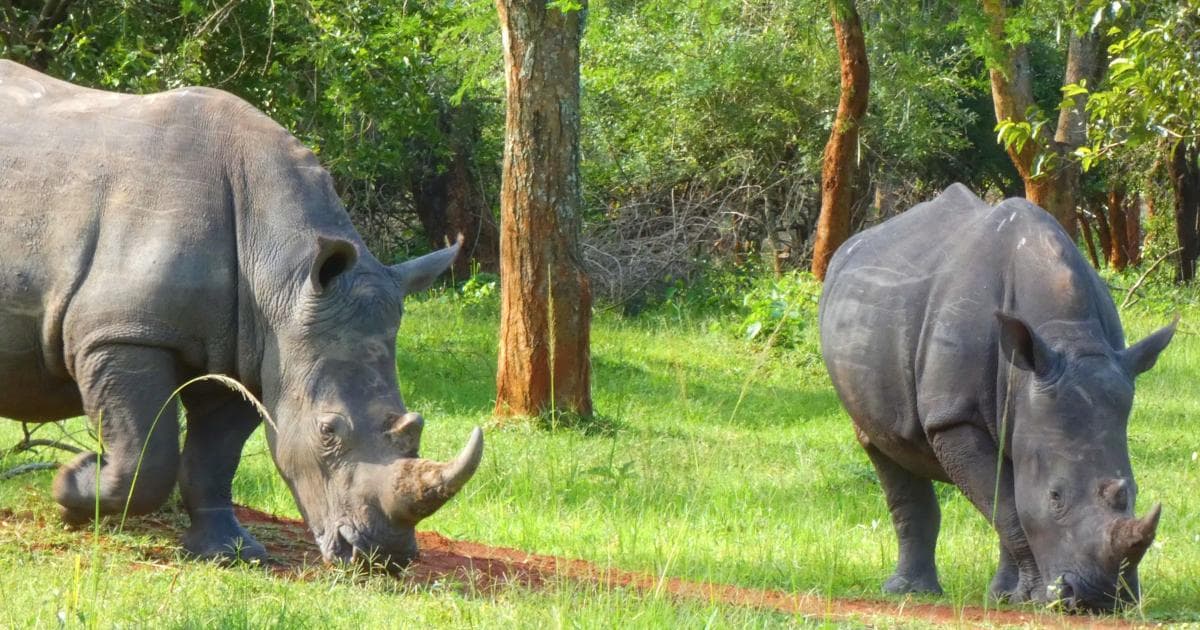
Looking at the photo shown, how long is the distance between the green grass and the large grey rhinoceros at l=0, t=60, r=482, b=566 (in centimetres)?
37

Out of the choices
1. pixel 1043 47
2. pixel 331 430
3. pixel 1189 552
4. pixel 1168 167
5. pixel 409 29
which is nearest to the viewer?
pixel 331 430

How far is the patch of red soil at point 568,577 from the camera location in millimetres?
5723

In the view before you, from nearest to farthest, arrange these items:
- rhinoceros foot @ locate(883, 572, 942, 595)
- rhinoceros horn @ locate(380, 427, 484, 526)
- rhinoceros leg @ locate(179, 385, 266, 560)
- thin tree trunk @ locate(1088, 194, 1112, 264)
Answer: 1. rhinoceros horn @ locate(380, 427, 484, 526)
2. rhinoceros leg @ locate(179, 385, 266, 560)
3. rhinoceros foot @ locate(883, 572, 942, 595)
4. thin tree trunk @ locate(1088, 194, 1112, 264)

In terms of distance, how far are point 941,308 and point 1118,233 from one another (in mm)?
29217

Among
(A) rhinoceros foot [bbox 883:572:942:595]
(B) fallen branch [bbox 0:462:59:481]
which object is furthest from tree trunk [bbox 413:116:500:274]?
(A) rhinoceros foot [bbox 883:572:942:595]

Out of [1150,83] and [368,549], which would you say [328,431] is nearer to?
[368,549]

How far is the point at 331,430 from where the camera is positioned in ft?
18.8

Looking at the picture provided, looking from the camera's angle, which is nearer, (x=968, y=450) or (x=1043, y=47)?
(x=968, y=450)

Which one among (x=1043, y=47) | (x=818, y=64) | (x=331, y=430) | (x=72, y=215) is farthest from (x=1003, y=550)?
→ (x=1043, y=47)

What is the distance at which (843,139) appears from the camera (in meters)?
16.7

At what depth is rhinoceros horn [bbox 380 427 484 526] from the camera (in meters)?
5.32

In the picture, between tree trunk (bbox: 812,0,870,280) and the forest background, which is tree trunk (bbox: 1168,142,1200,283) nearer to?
the forest background

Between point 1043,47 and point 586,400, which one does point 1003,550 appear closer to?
point 586,400

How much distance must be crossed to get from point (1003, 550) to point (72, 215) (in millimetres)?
4130
